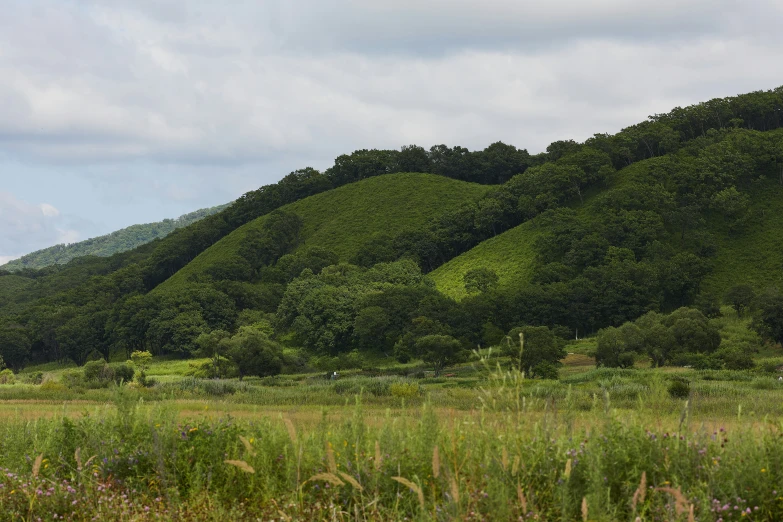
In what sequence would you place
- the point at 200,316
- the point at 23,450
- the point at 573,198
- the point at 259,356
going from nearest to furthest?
the point at 23,450 < the point at 259,356 < the point at 200,316 < the point at 573,198

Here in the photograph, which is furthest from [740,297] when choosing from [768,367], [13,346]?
[13,346]

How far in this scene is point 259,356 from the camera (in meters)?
63.4

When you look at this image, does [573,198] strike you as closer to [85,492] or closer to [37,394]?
[37,394]

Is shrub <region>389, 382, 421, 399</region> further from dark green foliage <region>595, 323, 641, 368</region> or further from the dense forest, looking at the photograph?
dark green foliage <region>595, 323, 641, 368</region>

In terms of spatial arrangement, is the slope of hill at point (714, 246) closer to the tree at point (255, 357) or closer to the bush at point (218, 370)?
the tree at point (255, 357)

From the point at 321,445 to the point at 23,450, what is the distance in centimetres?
513

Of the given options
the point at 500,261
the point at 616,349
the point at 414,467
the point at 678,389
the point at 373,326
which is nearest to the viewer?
the point at 414,467

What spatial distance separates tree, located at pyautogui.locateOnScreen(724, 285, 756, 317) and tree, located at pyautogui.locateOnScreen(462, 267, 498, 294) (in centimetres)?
2602

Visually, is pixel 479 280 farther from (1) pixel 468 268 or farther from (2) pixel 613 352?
(2) pixel 613 352

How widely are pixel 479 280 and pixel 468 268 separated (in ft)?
36.2

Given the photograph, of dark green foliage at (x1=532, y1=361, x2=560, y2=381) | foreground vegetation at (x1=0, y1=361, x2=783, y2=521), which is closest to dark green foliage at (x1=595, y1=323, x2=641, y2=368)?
dark green foliage at (x1=532, y1=361, x2=560, y2=381)

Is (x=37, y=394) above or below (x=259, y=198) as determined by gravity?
below

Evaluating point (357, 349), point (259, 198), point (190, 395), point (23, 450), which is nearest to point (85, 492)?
point (23, 450)

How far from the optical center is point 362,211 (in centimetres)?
13238
